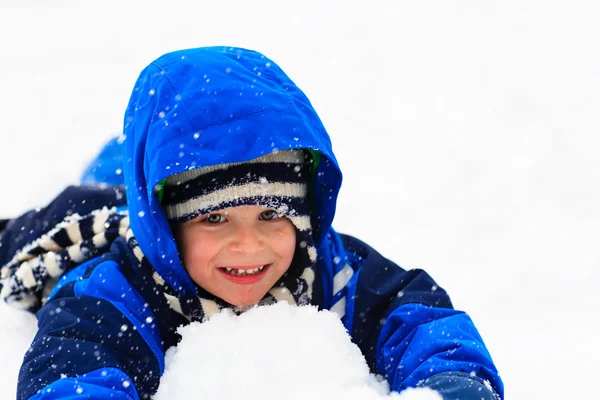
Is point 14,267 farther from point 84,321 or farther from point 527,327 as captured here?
point 527,327

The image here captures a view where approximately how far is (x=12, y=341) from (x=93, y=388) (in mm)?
776

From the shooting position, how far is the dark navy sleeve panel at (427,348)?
1.72m

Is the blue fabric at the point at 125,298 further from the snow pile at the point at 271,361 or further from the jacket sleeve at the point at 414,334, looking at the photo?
the jacket sleeve at the point at 414,334

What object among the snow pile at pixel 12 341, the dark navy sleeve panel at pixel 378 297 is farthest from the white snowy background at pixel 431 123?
the dark navy sleeve panel at pixel 378 297

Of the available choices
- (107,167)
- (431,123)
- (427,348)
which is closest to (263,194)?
(427,348)

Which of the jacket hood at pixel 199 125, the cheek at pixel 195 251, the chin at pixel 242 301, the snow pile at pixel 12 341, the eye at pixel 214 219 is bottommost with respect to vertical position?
the snow pile at pixel 12 341

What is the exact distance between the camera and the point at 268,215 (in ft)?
6.16

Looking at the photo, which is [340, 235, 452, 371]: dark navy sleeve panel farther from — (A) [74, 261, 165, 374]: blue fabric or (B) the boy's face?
(A) [74, 261, 165, 374]: blue fabric

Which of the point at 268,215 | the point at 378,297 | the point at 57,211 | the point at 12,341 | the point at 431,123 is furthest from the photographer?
the point at 431,123

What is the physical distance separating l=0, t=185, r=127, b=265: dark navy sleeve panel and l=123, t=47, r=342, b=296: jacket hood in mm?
542

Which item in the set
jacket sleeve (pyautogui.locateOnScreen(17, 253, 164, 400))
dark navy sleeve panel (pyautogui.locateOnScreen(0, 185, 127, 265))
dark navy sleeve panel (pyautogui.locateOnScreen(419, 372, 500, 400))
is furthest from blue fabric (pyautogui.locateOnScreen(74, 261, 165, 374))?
dark navy sleeve panel (pyautogui.locateOnScreen(419, 372, 500, 400))

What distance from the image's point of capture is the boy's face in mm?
1816

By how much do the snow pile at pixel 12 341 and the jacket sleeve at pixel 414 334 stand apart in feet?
3.04

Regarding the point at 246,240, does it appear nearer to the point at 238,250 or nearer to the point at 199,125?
the point at 238,250
